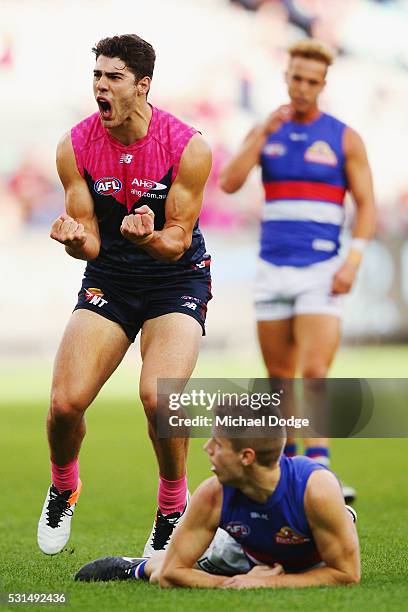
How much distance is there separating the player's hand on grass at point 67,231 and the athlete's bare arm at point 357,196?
3008 mm

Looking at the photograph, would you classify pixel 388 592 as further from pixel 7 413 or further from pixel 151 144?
pixel 7 413

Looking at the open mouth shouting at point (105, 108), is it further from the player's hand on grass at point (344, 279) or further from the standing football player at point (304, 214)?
the player's hand on grass at point (344, 279)

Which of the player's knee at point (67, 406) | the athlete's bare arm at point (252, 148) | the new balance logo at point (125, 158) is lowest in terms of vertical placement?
the player's knee at point (67, 406)

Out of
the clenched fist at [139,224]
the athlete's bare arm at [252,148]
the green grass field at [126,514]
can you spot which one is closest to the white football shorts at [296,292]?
the athlete's bare arm at [252,148]

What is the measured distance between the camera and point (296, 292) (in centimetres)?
882

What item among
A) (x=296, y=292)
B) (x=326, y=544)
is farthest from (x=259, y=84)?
(x=326, y=544)

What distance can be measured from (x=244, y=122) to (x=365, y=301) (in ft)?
17.7

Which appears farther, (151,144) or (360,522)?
(360,522)

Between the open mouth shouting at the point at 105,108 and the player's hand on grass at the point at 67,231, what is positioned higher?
the open mouth shouting at the point at 105,108

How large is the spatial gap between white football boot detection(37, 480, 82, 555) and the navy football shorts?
887 millimetres

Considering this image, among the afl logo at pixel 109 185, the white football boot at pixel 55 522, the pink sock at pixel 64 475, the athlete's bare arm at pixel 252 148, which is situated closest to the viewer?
the white football boot at pixel 55 522

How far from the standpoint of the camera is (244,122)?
3222 cm

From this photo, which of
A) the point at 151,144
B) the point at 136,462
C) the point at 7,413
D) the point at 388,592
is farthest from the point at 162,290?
the point at 7,413

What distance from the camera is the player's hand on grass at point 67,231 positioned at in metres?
6.07
